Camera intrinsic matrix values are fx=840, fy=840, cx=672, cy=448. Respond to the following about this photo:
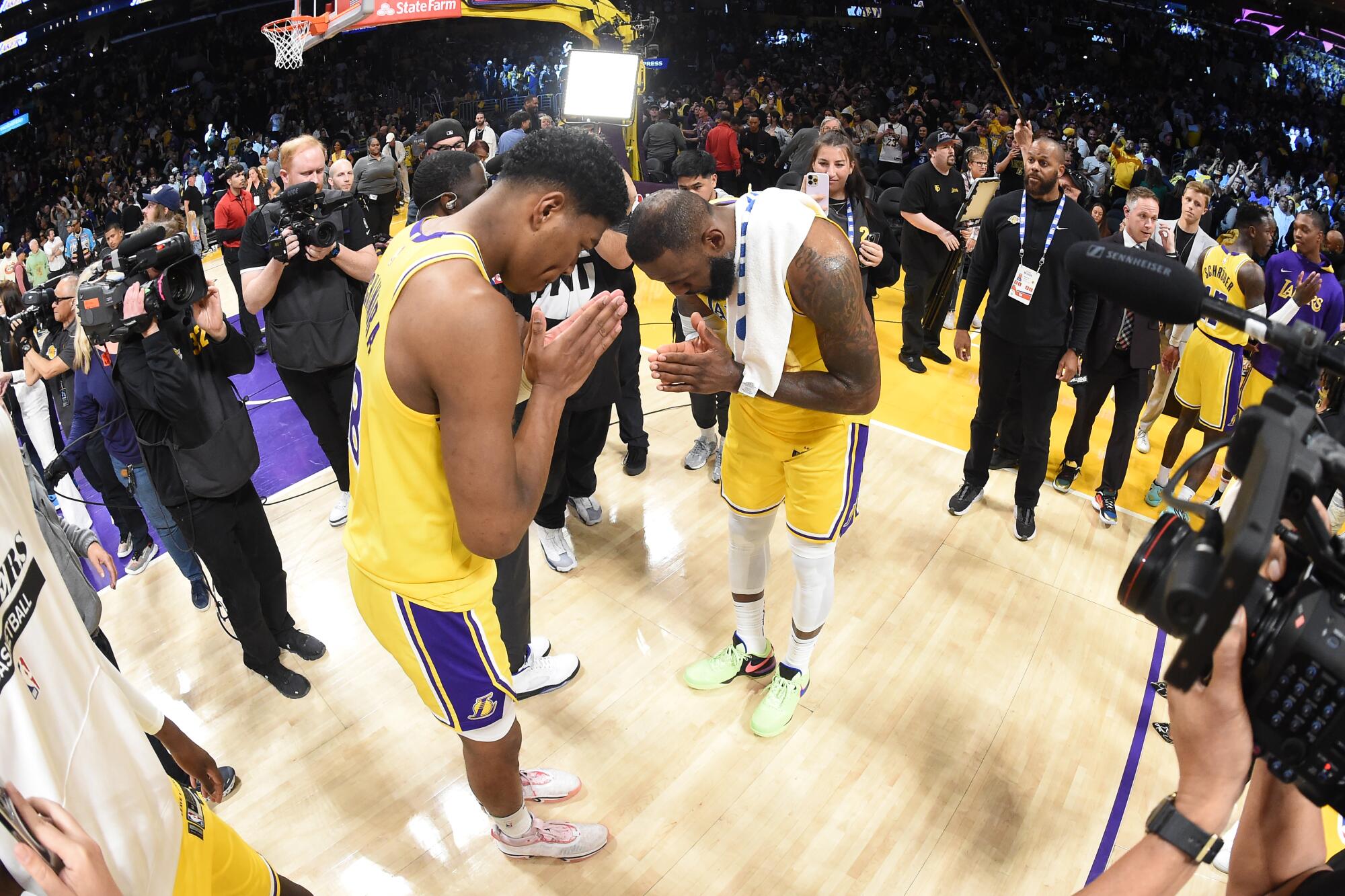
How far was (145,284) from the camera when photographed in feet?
8.23

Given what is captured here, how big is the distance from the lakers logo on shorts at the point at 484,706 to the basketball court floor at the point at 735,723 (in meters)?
0.49

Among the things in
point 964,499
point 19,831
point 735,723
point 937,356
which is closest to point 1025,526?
point 964,499

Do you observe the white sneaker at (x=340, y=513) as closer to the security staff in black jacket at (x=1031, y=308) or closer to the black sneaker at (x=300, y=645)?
the black sneaker at (x=300, y=645)

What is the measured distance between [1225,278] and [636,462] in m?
2.99

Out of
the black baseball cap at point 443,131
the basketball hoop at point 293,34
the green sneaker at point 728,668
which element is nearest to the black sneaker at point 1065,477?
the green sneaker at point 728,668

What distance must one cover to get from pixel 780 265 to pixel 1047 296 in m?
1.96

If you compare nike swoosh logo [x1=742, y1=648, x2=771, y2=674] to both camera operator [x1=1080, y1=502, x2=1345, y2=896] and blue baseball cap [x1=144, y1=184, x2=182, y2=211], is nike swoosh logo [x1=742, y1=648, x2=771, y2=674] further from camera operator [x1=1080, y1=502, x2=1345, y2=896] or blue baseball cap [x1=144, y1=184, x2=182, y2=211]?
blue baseball cap [x1=144, y1=184, x2=182, y2=211]

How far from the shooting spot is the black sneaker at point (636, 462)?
14.8ft

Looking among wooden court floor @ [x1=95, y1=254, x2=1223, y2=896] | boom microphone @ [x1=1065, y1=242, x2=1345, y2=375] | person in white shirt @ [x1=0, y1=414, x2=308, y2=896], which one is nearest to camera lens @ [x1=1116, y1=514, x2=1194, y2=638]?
boom microphone @ [x1=1065, y1=242, x2=1345, y2=375]

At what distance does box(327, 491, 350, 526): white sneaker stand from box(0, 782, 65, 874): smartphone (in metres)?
3.20

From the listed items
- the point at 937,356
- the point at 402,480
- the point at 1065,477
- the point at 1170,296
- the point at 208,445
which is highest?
the point at 1170,296

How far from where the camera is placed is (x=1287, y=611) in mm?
1067

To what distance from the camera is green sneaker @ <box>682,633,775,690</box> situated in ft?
10.2

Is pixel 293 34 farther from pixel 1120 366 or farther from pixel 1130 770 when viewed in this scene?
pixel 1130 770
